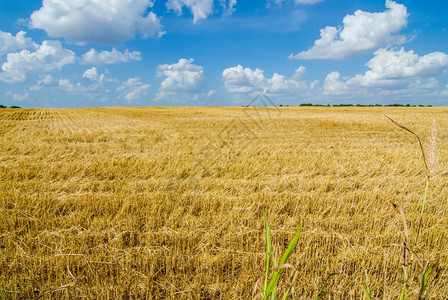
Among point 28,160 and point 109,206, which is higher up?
point 28,160

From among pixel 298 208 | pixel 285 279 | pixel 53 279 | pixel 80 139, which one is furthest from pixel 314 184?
pixel 80 139

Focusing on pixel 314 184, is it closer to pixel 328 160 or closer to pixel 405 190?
pixel 405 190

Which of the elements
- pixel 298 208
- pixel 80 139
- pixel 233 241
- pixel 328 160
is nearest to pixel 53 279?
pixel 233 241

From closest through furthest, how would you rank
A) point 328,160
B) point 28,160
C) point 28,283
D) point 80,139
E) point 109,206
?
1. point 28,283
2. point 109,206
3. point 28,160
4. point 328,160
5. point 80,139

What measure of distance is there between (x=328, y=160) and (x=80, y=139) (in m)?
8.98

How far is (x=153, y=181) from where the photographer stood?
486 centimetres

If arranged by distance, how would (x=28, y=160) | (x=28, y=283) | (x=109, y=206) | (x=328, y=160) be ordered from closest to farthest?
(x=28, y=283) → (x=109, y=206) → (x=28, y=160) → (x=328, y=160)

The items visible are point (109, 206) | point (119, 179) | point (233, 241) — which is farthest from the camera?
point (119, 179)

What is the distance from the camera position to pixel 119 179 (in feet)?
16.7

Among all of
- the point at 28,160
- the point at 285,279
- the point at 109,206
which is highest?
the point at 28,160

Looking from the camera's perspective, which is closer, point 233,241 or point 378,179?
point 233,241

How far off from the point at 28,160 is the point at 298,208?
6.55m

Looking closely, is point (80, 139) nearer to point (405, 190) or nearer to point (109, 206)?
point (109, 206)

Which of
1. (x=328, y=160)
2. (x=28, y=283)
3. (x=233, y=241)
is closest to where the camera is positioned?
(x=28, y=283)
